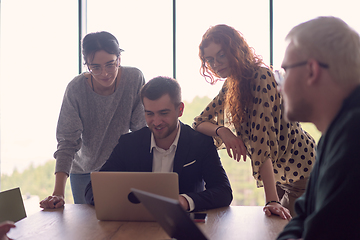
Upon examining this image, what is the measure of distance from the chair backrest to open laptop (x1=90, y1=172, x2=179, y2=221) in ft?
1.21

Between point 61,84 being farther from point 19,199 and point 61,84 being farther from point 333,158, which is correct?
point 333,158

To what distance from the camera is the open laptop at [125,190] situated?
47.4 inches

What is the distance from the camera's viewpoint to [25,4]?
146 inches

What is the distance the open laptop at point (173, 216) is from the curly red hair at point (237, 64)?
3.08 ft

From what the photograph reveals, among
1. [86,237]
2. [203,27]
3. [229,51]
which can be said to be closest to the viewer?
[86,237]

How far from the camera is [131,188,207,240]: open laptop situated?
2.50 ft

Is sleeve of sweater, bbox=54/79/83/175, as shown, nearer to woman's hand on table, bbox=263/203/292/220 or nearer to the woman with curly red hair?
the woman with curly red hair

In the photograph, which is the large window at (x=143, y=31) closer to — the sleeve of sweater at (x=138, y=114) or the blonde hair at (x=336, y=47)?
the sleeve of sweater at (x=138, y=114)

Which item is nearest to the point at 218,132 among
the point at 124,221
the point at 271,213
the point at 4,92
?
the point at 271,213

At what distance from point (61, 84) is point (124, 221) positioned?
2721mm

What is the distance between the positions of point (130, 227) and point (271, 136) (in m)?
0.80

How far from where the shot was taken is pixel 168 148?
1920mm

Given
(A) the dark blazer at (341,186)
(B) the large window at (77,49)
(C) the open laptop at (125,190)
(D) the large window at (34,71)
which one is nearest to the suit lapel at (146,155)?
(C) the open laptop at (125,190)

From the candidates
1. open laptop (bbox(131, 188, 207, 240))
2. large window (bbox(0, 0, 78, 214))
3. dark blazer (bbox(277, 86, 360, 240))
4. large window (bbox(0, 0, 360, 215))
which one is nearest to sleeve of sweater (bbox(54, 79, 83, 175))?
open laptop (bbox(131, 188, 207, 240))
